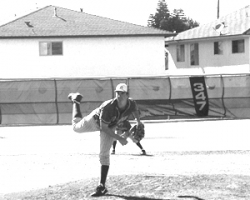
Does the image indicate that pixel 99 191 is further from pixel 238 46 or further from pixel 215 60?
pixel 215 60

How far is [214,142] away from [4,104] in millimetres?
10596

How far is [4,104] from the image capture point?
80.7 ft

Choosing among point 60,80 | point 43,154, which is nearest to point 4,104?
point 60,80

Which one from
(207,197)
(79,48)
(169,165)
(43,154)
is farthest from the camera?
(79,48)

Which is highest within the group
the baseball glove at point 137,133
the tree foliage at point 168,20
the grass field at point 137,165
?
the tree foliage at point 168,20

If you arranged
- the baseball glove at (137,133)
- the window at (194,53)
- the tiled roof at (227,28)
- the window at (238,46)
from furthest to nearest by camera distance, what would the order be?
1. the window at (194,53)
2. the window at (238,46)
3. the tiled roof at (227,28)
4. the baseball glove at (137,133)

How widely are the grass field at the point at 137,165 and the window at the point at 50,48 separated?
14.9 metres

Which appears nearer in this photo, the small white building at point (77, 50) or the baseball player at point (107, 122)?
the baseball player at point (107, 122)

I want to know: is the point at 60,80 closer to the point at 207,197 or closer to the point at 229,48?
the point at 207,197

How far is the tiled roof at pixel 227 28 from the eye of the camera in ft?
135

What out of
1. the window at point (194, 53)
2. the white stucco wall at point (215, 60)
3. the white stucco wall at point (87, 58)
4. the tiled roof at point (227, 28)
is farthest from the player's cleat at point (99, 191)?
the window at point (194, 53)

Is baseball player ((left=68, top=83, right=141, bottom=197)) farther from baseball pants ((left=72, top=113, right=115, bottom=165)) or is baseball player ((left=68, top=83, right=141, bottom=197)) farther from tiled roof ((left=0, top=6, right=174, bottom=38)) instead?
tiled roof ((left=0, top=6, right=174, bottom=38))

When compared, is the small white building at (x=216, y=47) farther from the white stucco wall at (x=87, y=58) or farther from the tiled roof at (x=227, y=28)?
the white stucco wall at (x=87, y=58)

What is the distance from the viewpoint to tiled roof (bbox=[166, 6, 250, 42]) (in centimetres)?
4112
